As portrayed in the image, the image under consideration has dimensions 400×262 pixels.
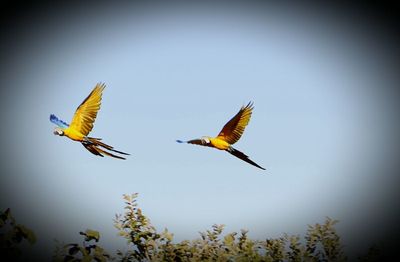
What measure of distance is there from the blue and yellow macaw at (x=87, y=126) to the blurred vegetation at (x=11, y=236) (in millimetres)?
2906

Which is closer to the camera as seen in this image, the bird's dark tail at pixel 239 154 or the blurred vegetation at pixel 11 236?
the blurred vegetation at pixel 11 236

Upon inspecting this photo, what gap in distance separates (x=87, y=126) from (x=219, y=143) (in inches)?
87.1

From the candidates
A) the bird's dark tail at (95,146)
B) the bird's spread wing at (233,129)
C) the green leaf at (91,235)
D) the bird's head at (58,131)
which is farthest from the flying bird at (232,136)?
the green leaf at (91,235)

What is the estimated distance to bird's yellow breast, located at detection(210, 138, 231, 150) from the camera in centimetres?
637

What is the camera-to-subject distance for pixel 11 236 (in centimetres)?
333

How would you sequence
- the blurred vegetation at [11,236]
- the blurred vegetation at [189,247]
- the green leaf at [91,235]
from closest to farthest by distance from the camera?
the blurred vegetation at [11,236] < the green leaf at [91,235] < the blurred vegetation at [189,247]

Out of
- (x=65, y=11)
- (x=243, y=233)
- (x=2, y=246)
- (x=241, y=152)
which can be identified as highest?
(x=65, y=11)

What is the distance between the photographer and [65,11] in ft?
227

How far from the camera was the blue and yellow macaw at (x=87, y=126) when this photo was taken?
6395 millimetres

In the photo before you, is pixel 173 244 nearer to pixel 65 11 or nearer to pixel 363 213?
pixel 363 213

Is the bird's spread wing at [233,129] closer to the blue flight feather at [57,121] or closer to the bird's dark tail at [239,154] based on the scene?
the bird's dark tail at [239,154]

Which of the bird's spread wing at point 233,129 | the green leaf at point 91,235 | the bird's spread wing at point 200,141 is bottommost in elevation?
the green leaf at point 91,235

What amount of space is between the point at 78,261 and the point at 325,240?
4.48m

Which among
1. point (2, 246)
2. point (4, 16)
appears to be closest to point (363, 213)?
point (4, 16)
